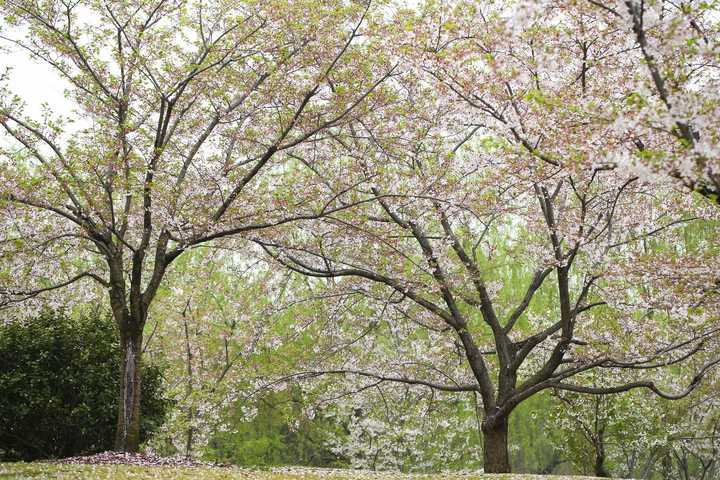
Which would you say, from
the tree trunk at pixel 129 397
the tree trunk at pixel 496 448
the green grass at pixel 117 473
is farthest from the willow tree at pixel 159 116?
the tree trunk at pixel 496 448

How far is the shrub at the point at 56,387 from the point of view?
1149 centimetres

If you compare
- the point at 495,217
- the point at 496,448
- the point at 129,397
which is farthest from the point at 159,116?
the point at 496,448

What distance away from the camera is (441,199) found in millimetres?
11602

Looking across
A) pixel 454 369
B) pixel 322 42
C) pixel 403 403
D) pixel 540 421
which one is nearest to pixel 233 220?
pixel 322 42

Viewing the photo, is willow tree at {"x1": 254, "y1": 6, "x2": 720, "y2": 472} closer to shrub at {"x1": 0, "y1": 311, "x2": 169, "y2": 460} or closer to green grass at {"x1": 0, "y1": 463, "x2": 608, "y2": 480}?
shrub at {"x1": 0, "y1": 311, "x2": 169, "y2": 460}

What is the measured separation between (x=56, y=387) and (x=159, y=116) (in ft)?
16.7

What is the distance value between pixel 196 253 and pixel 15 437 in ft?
51.4

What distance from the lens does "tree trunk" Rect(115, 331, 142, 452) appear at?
439 inches

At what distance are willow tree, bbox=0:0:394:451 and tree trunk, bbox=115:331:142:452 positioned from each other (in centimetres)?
2

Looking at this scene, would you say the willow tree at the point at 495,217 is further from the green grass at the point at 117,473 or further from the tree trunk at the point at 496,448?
the green grass at the point at 117,473

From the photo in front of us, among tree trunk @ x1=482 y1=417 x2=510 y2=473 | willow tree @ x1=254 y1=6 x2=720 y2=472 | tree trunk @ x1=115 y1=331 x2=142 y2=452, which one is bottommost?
→ tree trunk @ x1=482 y1=417 x2=510 y2=473

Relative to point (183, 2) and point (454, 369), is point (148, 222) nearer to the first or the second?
point (183, 2)

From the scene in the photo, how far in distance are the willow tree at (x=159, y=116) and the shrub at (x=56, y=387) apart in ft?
2.90

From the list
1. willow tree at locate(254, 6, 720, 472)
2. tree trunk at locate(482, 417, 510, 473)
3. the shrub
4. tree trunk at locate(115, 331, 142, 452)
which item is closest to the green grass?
tree trunk at locate(115, 331, 142, 452)
